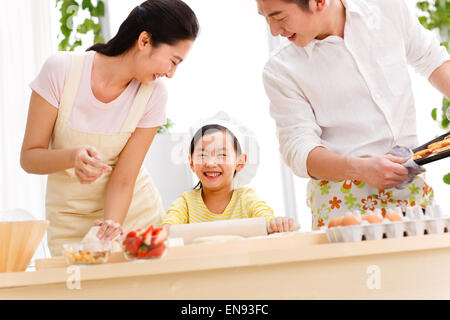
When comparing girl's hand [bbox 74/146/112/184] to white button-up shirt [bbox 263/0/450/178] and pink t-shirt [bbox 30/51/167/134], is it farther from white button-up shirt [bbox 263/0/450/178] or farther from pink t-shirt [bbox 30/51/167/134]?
white button-up shirt [bbox 263/0/450/178]

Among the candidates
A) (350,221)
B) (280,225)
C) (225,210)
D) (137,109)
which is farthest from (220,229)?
(137,109)

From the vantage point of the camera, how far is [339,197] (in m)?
1.39

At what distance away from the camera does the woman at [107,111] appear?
55.1 inches

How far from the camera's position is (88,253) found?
852 millimetres

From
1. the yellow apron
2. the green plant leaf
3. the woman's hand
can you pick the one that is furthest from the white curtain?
the woman's hand

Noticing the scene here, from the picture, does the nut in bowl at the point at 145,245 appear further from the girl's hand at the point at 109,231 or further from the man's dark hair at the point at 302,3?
the man's dark hair at the point at 302,3

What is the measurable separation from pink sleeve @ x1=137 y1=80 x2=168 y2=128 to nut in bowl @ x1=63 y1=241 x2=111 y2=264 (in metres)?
0.68

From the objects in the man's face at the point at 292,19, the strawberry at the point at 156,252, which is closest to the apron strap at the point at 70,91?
the man's face at the point at 292,19

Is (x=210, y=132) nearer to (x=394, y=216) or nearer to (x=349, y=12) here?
(x=349, y=12)

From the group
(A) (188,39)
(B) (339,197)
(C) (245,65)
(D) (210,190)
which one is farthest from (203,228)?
(C) (245,65)

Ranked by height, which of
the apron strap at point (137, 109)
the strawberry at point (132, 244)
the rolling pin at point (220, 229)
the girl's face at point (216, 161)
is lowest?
the strawberry at point (132, 244)

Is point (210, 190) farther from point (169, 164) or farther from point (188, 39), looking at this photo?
point (169, 164)

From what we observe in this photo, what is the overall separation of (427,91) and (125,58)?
5.04ft

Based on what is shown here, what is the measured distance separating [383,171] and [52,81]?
0.86m
